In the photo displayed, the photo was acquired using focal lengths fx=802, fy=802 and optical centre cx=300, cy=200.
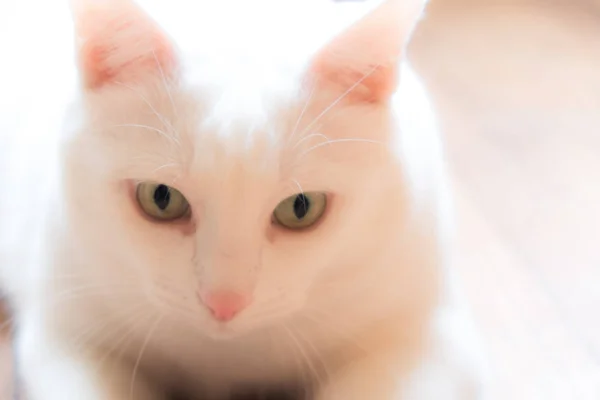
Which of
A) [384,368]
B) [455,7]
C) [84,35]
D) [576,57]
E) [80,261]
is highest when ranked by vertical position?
[455,7]

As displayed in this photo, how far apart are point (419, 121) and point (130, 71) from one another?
353mm

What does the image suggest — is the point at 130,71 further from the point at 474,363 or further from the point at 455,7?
the point at 455,7

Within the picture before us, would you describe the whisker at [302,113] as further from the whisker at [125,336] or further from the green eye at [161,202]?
the whisker at [125,336]

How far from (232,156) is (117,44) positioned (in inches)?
6.9

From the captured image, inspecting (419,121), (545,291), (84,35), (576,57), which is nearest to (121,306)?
(84,35)

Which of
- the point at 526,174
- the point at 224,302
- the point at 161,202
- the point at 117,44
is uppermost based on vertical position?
the point at 526,174

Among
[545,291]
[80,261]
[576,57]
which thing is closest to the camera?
[80,261]

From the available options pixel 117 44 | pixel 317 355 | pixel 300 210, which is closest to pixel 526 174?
pixel 317 355

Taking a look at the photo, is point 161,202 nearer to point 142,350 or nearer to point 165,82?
point 165,82

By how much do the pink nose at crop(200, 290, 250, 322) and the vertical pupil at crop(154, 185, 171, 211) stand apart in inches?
4.0

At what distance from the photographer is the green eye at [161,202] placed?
0.79 metres

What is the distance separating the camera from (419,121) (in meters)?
0.96

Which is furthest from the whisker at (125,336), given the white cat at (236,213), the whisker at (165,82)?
the whisker at (165,82)

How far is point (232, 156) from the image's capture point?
0.74 metres
